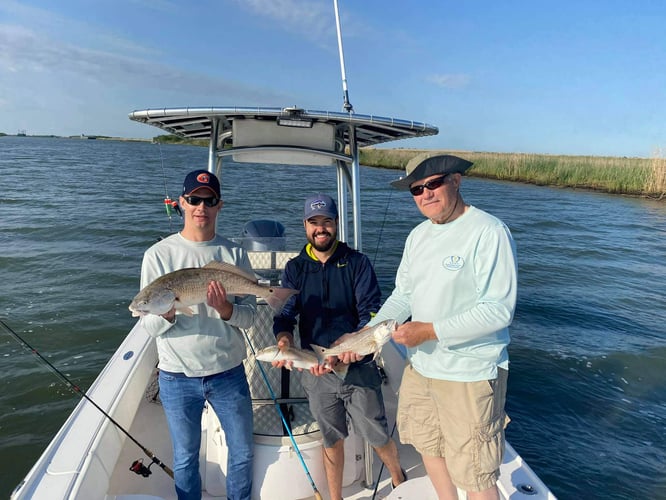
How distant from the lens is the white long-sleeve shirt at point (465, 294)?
2.14m

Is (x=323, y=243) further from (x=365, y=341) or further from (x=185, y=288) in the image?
(x=185, y=288)

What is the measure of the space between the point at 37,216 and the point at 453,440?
17529 mm

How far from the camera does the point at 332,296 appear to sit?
301cm

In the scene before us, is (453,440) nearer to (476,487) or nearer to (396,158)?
(476,487)

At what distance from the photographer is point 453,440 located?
7.81ft

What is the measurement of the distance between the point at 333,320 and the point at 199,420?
1.07m

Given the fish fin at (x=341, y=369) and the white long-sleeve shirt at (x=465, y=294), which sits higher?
the white long-sleeve shirt at (x=465, y=294)

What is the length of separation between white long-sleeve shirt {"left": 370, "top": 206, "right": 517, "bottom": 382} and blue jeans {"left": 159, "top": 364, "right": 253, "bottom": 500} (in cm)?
116

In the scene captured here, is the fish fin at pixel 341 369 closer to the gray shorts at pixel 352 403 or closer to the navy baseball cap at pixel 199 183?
the gray shorts at pixel 352 403

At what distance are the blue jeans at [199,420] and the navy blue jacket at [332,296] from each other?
53cm

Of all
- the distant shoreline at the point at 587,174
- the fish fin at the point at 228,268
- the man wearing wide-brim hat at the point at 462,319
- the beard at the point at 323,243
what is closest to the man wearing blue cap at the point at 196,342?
the fish fin at the point at 228,268

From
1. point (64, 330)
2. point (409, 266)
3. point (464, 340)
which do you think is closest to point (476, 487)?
point (464, 340)

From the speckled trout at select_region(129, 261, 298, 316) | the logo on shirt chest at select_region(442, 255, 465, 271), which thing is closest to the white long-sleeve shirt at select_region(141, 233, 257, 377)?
the speckled trout at select_region(129, 261, 298, 316)

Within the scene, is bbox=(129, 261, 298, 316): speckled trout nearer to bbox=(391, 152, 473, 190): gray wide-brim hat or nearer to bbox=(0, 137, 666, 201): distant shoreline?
bbox=(391, 152, 473, 190): gray wide-brim hat
